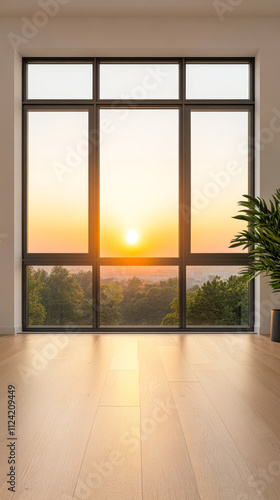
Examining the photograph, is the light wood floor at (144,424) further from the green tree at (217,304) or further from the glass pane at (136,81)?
the glass pane at (136,81)

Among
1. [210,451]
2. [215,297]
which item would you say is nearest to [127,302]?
[215,297]

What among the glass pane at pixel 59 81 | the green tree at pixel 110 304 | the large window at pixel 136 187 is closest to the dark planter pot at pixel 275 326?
the large window at pixel 136 187

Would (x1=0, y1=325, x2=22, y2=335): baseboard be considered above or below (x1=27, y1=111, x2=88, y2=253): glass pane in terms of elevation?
below

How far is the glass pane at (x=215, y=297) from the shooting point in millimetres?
4633

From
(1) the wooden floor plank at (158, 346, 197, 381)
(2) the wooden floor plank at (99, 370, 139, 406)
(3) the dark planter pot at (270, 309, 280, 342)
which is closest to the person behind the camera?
(2) the wooden floor plank at (99, 370, 139, 406)

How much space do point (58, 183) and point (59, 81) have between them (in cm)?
112

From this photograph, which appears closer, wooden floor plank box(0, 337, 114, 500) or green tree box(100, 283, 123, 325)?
wooden floor plank box(0, 337, 114, 500)

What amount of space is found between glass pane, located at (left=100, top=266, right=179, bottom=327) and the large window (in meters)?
0.01

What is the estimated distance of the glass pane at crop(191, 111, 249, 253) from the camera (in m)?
4.67

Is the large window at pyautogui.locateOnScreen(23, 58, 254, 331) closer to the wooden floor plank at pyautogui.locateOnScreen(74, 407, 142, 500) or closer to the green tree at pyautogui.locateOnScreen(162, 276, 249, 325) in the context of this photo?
the green tree at pyautogui.locateOnScreen(162, 276, 249, 325)
